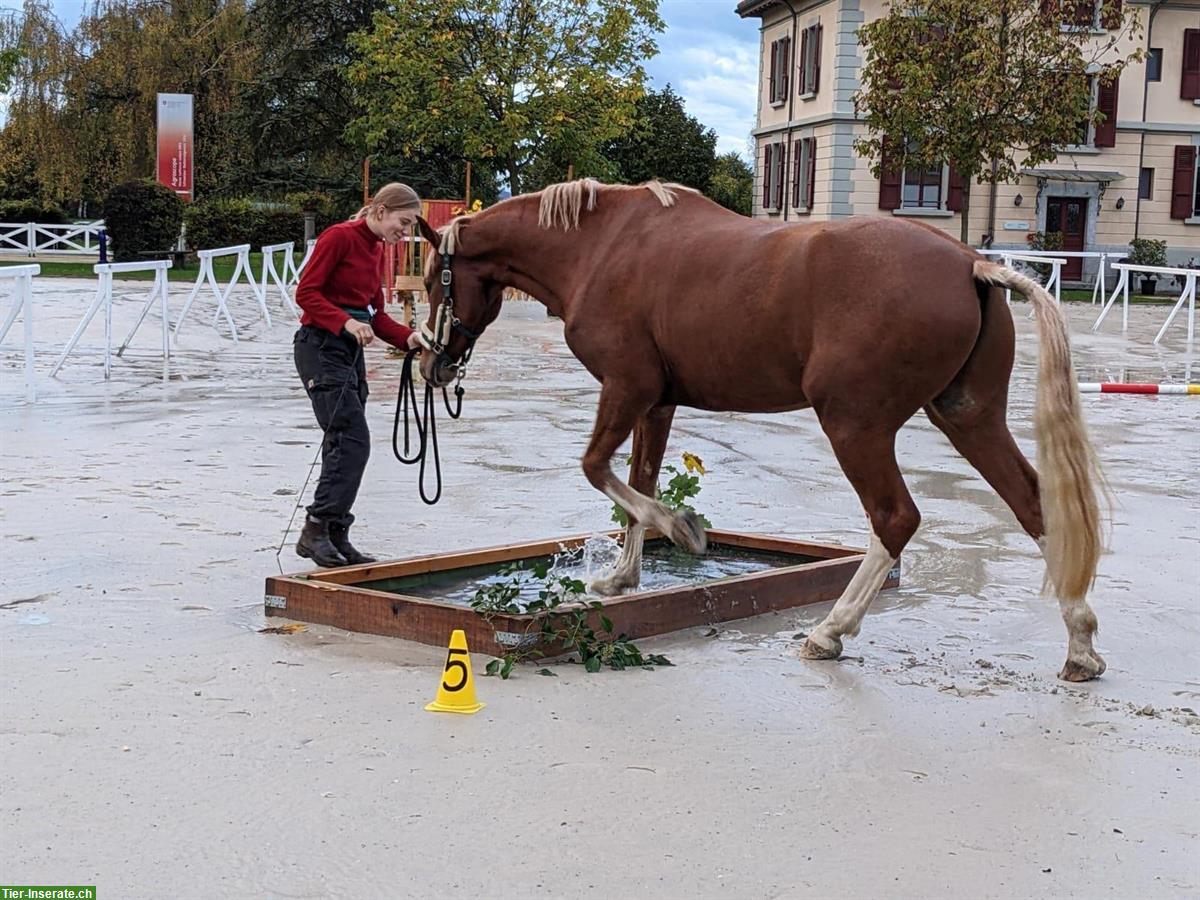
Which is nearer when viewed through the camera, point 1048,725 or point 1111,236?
point 1048,725

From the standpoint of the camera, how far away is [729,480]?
942 centimetres

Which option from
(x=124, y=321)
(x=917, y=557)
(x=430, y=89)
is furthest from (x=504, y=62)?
(x=917, y=557)

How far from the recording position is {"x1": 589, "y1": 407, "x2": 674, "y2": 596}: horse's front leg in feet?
20.1

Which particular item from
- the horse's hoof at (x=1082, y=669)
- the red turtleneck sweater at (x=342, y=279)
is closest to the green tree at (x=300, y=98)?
the red turtleneck sweater at (x=342, y=279)

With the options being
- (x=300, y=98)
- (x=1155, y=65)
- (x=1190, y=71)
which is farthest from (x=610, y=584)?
(x=1190, y=71)

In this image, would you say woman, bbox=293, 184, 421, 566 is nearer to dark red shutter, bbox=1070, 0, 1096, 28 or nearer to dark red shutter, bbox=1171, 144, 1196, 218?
dark red shutter, bbox=1070, 0, 1096, 28

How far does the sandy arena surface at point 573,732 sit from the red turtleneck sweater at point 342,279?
45.1 inches

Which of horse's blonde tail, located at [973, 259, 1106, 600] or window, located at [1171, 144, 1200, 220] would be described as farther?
window, located at [1171, 144, 1200, 220]

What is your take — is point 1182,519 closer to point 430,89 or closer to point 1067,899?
point 1067,899

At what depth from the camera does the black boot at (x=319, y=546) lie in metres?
6.43

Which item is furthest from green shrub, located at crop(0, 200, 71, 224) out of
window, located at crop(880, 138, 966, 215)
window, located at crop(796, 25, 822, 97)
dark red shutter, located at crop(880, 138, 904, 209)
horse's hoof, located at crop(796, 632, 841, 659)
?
horse's hoof, located at crop(796, 632, 841, 659)

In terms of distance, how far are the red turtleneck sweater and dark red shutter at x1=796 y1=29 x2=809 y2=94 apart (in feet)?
126

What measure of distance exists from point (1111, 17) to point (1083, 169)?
533 centimetres

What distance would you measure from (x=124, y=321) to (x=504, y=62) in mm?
11712
